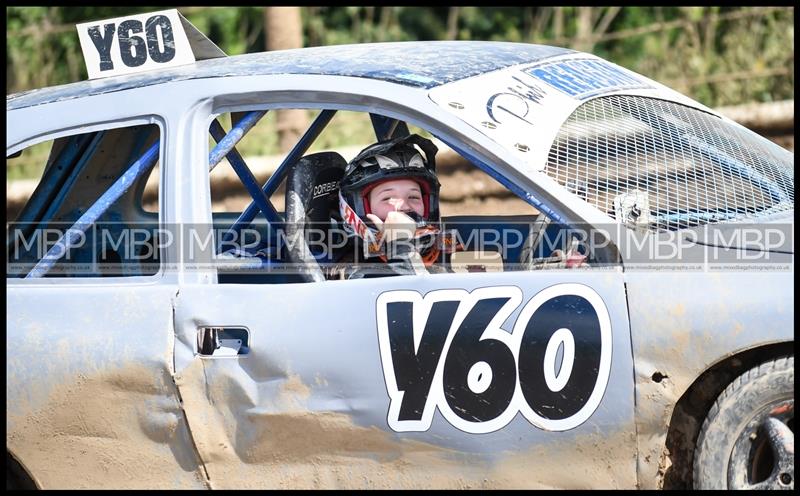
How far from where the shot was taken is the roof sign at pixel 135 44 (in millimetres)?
3820

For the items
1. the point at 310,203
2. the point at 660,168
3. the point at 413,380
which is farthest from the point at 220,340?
the point at 660,168

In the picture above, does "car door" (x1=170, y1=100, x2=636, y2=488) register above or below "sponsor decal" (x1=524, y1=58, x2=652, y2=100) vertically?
below

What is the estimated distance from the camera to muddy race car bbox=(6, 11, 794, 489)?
288 cm

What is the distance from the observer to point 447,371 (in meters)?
2.94

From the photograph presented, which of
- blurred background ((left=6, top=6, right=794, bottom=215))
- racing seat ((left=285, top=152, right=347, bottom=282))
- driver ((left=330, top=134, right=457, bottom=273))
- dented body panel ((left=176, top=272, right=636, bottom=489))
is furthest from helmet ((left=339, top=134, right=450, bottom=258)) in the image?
blurred background ((left=6, top=6, right=794, bottom=215))

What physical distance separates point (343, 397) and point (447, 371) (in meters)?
0.31

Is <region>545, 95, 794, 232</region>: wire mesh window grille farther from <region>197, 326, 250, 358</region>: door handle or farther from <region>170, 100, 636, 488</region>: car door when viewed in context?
<region>197, 326, 250, 358</region>: door handle

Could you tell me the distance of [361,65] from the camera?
134 inches

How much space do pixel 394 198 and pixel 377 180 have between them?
80mm

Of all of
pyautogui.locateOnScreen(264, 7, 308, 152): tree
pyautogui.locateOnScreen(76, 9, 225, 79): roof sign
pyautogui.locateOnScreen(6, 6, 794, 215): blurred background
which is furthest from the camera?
pyautogui.locateOnScreen(264, 7, 308, 152): tree

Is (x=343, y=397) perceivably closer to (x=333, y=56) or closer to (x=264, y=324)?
(x=264, y=324)

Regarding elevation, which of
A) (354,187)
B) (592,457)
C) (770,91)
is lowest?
(592,457)
